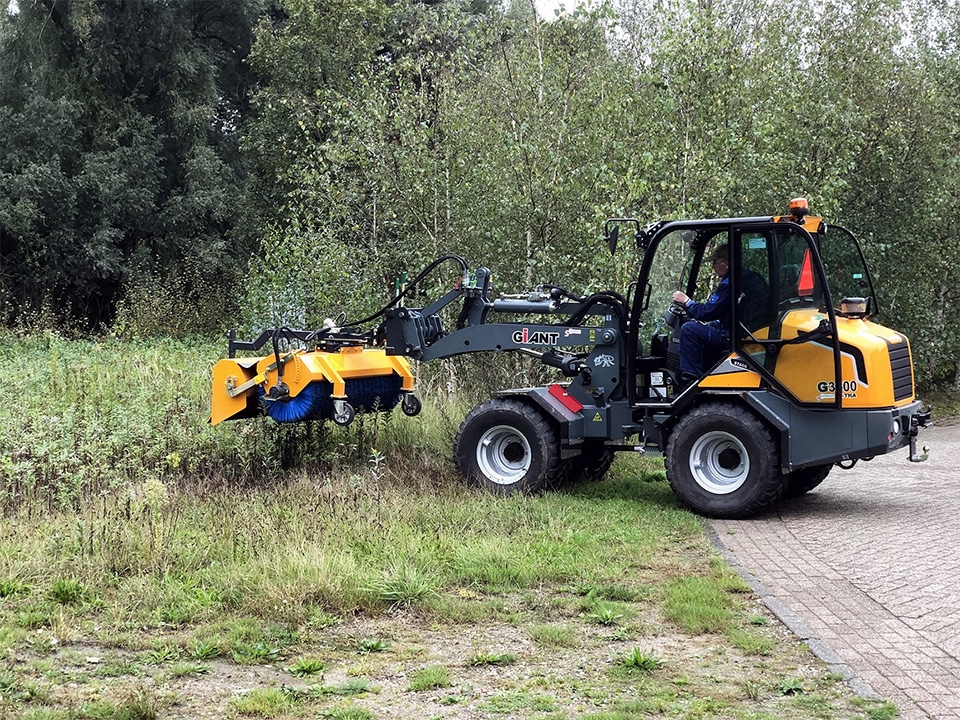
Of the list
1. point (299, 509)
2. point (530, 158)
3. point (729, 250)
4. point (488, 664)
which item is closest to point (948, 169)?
point (530, 158)

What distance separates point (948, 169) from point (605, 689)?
56.9 feet

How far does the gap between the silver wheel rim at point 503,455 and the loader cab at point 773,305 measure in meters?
1.12

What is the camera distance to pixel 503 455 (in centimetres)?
1000

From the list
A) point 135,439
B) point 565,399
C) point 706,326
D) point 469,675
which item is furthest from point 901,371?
point 135,439

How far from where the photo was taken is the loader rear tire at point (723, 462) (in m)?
8.89

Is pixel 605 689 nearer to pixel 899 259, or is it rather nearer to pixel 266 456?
pixel 266 456

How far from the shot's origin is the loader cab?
8820mm

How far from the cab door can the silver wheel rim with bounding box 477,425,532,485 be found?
7.10 ft

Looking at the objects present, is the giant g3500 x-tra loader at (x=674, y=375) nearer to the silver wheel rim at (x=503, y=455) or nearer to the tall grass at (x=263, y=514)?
the silver wheel rim at (x=503, y=455)

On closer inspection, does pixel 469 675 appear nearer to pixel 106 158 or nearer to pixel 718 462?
pixel 718 462

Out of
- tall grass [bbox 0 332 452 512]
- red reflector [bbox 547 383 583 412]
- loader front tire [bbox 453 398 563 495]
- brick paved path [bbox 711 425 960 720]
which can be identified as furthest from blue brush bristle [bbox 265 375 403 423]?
brick paved path [bbox 711 425 960 720]

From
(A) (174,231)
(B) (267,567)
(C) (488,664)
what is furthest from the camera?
(A) (174,231)

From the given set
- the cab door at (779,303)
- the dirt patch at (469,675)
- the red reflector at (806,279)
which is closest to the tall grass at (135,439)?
the dirt patch at (469,675)

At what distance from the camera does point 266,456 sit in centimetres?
1012
